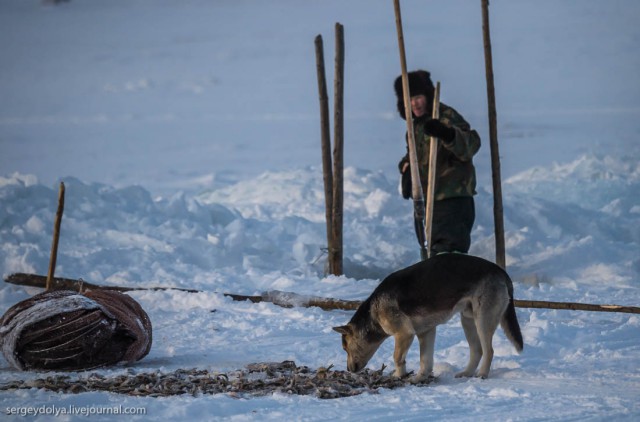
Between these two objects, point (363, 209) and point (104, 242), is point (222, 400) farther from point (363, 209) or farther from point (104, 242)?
point (363, 209)

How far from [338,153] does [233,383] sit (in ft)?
17.0

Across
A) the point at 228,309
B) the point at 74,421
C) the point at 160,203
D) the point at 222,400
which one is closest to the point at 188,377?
the point at 222,400

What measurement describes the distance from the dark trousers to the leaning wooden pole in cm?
151

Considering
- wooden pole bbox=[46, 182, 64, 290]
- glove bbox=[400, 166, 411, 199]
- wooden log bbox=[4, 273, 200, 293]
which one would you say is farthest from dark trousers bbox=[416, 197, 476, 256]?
wooden pole bbox=[46, 182, 64, 290]

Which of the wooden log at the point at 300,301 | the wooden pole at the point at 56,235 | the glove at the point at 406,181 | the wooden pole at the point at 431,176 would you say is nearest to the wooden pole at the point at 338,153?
the wooden log at the point at 300,301

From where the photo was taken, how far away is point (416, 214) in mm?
6840

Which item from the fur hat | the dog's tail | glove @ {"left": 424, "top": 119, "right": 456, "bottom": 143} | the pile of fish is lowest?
the pile of fish

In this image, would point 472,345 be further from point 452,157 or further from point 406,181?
point 406,181

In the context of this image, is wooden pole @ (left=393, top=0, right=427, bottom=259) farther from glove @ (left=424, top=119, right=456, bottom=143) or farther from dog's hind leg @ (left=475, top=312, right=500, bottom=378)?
dog's hind leg @ (left=475, top=312, right=500, bottom=378)

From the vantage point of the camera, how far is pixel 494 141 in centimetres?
852

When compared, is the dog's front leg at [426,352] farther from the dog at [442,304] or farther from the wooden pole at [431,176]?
the wooden pole at [431,176]

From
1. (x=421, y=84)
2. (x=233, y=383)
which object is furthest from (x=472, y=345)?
(x=421, y=84)

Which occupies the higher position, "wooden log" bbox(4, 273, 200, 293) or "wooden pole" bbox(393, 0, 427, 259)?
"wooden pole" bbox(393, 0, 427, 259)

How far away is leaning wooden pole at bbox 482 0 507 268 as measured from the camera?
8.35m
